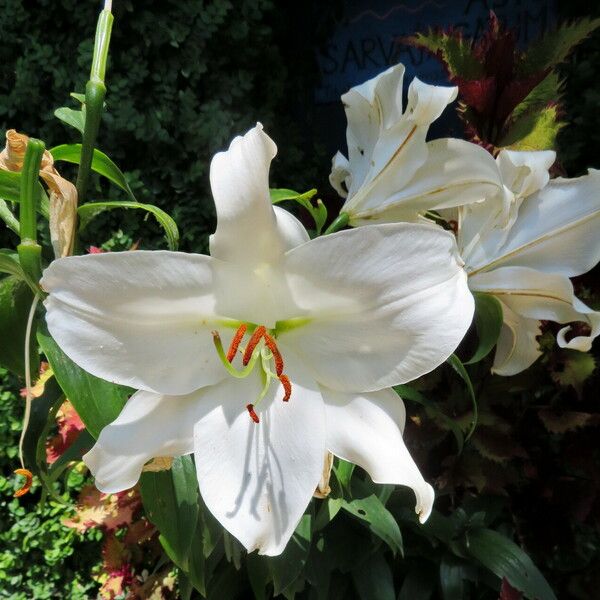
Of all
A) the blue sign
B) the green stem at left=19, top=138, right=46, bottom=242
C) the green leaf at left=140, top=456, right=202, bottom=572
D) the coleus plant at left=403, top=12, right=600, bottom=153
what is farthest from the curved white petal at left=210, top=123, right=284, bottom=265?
the blue sign

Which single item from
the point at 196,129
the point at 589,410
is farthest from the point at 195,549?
the point at 196,129

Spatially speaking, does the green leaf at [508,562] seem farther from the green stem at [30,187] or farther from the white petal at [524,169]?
the green stem at [30,187]

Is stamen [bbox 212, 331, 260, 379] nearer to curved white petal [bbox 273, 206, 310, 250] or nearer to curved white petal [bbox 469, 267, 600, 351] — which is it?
curved white petal [bbox 273, 206, 310, 250]

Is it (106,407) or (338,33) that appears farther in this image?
(338,33)

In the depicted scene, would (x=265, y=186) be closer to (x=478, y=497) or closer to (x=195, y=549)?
(x=195, y=549)

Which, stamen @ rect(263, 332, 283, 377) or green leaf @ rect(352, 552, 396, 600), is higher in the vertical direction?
stamen @ rect(263, 332, 283, 377)

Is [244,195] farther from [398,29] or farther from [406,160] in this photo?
[398,29]
